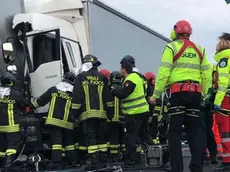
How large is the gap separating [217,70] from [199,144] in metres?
1.35

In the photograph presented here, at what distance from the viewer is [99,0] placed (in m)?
10.2

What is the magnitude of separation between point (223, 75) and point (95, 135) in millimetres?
2216

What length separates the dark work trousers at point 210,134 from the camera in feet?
23.3

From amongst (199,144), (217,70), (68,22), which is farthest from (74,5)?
(199,144)

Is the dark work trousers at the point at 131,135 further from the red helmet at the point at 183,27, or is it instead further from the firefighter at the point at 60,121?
the red helmet at the point at 183,27

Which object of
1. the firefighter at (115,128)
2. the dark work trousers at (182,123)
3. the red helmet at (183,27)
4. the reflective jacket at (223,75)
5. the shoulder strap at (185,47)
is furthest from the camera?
the firefighter at (115,128)

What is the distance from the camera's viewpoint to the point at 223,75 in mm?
6133

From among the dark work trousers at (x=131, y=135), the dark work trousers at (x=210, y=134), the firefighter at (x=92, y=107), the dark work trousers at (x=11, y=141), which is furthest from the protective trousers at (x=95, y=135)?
the dark work trousers at (x=210, y=134)

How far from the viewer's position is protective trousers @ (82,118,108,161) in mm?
6770

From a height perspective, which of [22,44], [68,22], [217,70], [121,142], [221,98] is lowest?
[121,142]

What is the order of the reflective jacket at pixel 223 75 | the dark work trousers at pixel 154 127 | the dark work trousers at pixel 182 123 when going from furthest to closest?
the dark work trousers at pixel 154 127 → the reflective jacket at pixel 223 75 → the dark work trousers at pixel 182 123

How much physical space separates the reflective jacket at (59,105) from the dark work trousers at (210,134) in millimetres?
2236

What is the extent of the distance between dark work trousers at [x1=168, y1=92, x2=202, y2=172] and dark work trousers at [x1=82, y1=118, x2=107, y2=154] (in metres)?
1.76

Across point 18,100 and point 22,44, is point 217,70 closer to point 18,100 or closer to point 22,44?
point 18,100
